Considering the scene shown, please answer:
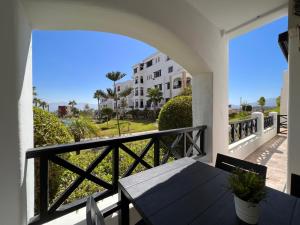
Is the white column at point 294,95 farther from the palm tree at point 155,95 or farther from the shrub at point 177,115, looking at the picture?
the palm tree at point 155,95

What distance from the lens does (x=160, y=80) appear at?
28078 mm

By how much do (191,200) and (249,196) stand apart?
0.41m

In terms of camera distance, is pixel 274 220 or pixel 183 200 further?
pixel 183 200

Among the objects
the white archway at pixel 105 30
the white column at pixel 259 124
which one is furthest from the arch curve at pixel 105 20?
the white column at pixel 259 124

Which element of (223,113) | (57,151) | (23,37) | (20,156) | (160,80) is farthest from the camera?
(160,80)

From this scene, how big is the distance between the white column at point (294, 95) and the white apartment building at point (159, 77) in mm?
18312

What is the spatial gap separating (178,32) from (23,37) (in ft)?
6.57

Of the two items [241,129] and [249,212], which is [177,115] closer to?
[241,129]

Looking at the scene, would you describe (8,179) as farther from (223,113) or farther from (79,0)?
(223,113)

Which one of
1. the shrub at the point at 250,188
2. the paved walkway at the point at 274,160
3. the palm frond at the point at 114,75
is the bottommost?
the paved walkway at the point at 274,160

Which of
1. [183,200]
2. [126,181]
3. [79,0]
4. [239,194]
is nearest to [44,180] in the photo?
[126,181]

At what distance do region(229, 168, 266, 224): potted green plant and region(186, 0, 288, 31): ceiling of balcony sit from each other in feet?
9.55

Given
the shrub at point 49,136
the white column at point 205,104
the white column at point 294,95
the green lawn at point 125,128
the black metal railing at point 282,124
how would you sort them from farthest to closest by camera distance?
the green lawn at point 125,128, the black metal railing at point 282,124, the white column at point 205,104, the white column at point 294,95, the shrub at point 49,136

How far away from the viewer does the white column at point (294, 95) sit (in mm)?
2584
